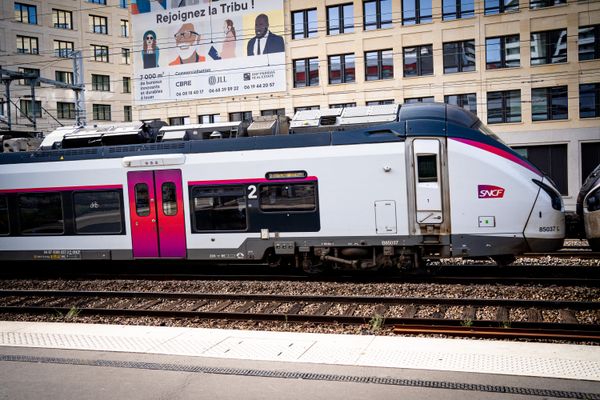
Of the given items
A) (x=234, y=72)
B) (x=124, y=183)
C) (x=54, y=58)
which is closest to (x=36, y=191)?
(x=124, y=183)

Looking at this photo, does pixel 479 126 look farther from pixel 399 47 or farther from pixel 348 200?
pixel 399 47

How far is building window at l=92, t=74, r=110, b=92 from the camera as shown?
180 feet

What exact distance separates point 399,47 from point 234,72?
10087 mm

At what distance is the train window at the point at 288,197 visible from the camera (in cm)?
1228

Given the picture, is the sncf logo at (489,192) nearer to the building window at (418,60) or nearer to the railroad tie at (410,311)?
the railroad tie at (410,311)

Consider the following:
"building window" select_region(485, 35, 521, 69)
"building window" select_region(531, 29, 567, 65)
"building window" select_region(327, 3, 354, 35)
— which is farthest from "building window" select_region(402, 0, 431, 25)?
"building window" select_region(531, 29, 567, 65)

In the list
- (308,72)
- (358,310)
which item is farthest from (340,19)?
(358,310)

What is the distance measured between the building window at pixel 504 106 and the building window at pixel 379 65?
603 centimetres

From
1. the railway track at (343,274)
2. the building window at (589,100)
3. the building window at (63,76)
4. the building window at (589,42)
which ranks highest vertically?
the building window at (63,76)

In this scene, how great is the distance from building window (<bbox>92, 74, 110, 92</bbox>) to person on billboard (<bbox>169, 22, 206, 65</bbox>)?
22.9 meters

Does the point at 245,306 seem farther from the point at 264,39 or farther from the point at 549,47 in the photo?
the point at 549,47

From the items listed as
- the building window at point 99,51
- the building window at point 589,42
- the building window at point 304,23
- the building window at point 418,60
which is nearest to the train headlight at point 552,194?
the building window at point 589,42

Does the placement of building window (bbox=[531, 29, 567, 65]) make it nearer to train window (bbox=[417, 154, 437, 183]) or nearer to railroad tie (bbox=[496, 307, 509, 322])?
train window (bbox=[417, 154, 437, 183])

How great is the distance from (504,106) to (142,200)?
24.9 meters
